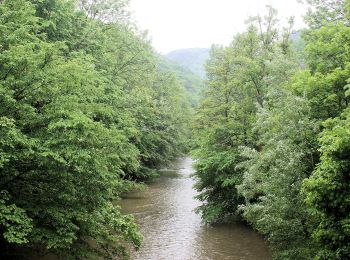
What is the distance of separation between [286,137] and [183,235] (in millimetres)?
10075

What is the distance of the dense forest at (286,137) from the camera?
34.1ft

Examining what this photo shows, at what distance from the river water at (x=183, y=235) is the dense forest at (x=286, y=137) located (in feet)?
4.38

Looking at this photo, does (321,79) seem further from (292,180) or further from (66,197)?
(66,197)

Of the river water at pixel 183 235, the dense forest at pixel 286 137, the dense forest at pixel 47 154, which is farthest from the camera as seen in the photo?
the river water at pixel 183 235

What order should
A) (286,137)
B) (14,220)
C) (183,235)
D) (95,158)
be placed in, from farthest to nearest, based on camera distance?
1. (183,235)
2. (286,137)
3. (95,158)
4. (14,220)

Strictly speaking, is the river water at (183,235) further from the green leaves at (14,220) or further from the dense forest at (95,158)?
the green leaves at (14,220)

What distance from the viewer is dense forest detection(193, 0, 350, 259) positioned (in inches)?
409

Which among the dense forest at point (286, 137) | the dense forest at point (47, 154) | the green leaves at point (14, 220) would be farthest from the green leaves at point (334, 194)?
the green leaves at point (14, 220)

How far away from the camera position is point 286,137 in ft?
46.7

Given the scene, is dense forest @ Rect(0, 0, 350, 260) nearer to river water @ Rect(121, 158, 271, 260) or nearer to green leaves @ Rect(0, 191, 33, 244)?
green leaves @ Rect(0, 191, 33, 244)

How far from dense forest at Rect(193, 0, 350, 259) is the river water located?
133cm

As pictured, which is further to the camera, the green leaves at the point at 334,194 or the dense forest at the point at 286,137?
the dense forest at the point at 286,137

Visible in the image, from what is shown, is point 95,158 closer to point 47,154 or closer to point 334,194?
point 47,154

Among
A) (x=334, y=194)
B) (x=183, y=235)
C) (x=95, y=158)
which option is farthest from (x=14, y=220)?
(x=183, y=235)
